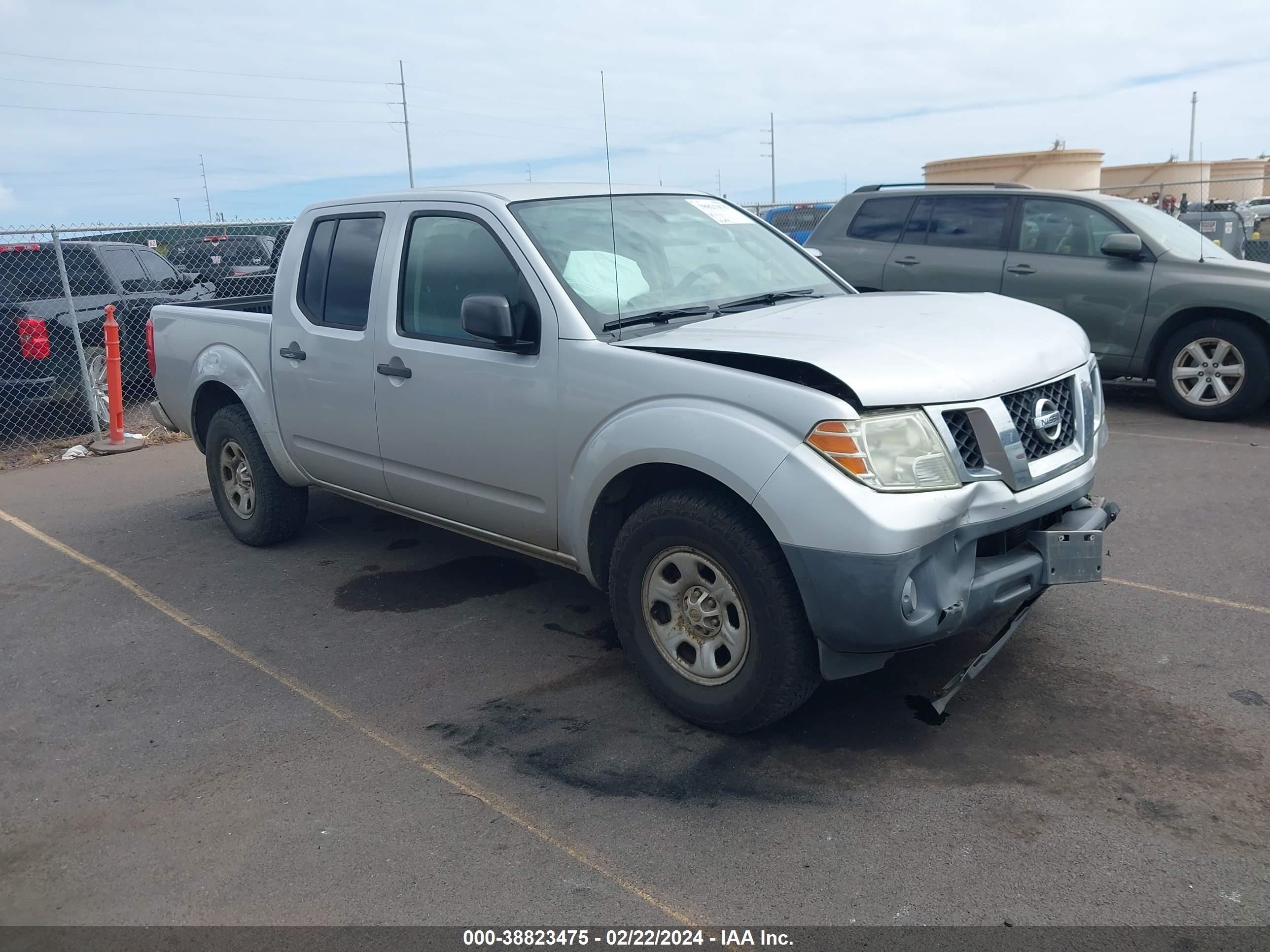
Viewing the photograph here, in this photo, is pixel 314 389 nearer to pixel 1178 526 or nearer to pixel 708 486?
pixel 708 486

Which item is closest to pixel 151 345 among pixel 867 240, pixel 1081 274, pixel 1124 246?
pixel 867 240

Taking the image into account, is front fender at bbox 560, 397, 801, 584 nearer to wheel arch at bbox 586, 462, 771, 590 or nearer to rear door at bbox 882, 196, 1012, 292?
wheel arch at bbox 586, 462, 771, 590

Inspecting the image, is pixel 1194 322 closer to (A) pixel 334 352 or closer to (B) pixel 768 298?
(B) pixel 768 298

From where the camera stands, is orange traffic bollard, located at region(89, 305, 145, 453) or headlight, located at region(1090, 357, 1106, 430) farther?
orange traffic bollard, located at region(89, 305, 145, 453)

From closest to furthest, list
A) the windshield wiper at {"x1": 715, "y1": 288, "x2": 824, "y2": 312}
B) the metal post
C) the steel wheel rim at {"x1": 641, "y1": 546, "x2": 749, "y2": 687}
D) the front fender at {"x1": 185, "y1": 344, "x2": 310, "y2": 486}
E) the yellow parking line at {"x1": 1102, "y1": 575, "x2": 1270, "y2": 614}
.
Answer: the steel wheel rim at {"x1": 641, "y1": 546, "x2": 749, "y2": 687}, the windshield wiper at {"x1": 715, "y1": 288, "x2": 824, "y2": 312}, the yellow parking line at {"x1": 1102, "y1": 575, "x2": 1270, "y2": 614}, the front fender at {"x1": 185, "y1": 344, "x2": 310, "y2": 486}, the metal post

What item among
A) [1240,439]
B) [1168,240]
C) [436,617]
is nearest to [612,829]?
[436,617]

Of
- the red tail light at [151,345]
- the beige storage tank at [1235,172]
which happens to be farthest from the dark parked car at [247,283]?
the beige storage tank at [1235,172]

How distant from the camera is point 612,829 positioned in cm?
326

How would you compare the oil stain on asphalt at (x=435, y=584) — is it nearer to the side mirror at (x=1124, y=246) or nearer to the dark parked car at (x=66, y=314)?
the dark parked car at (x=66, y=314)

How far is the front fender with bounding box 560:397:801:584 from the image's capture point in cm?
339

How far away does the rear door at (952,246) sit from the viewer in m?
9.47

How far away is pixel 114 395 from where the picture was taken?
31.1 feet

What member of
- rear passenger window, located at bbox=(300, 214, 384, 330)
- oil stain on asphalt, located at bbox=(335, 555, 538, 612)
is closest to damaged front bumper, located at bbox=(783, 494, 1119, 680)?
oil stain on asphalt, located at bbox=(335, 555, 538, 612)

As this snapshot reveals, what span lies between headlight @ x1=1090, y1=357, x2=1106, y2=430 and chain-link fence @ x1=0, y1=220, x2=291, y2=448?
305 inches
